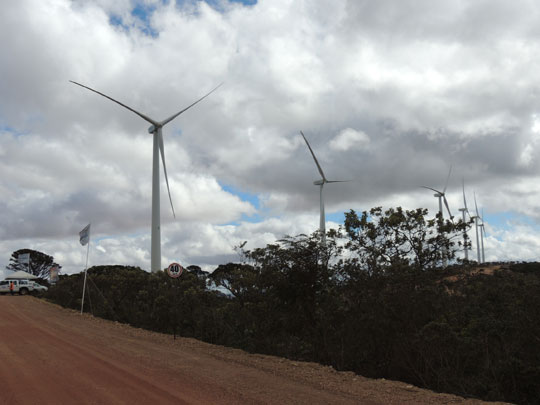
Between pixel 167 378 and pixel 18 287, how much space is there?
46862mm

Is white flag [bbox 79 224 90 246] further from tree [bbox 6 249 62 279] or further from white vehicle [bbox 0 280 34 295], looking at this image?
tree [bbox 6 249 62 279]

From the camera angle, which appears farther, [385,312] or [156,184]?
[156,184]

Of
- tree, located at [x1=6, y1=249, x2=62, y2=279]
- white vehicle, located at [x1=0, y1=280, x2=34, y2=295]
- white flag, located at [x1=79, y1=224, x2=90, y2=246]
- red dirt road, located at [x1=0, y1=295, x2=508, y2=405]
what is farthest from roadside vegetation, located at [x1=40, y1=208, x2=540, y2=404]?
tree, located at [x1=6, y1=249, x2=62, y2=279]

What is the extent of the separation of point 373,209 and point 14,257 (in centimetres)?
9175

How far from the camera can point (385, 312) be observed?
13273 mm

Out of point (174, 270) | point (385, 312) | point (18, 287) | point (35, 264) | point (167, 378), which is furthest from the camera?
point (35, 264)

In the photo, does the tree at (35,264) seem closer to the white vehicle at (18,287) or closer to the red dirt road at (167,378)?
the white vehicle at (18,287)

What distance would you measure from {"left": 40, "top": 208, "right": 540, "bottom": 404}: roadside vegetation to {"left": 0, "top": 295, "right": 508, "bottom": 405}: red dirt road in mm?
1099

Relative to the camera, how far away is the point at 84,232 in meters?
29.8

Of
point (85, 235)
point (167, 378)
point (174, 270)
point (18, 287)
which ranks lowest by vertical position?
point (167, 378)

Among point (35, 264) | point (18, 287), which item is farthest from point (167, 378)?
point (35, 264)

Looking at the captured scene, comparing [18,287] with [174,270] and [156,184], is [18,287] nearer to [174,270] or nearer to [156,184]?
[156,184]

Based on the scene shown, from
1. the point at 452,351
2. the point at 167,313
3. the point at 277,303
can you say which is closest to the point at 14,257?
the point at 167,313

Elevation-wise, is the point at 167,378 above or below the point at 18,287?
below
